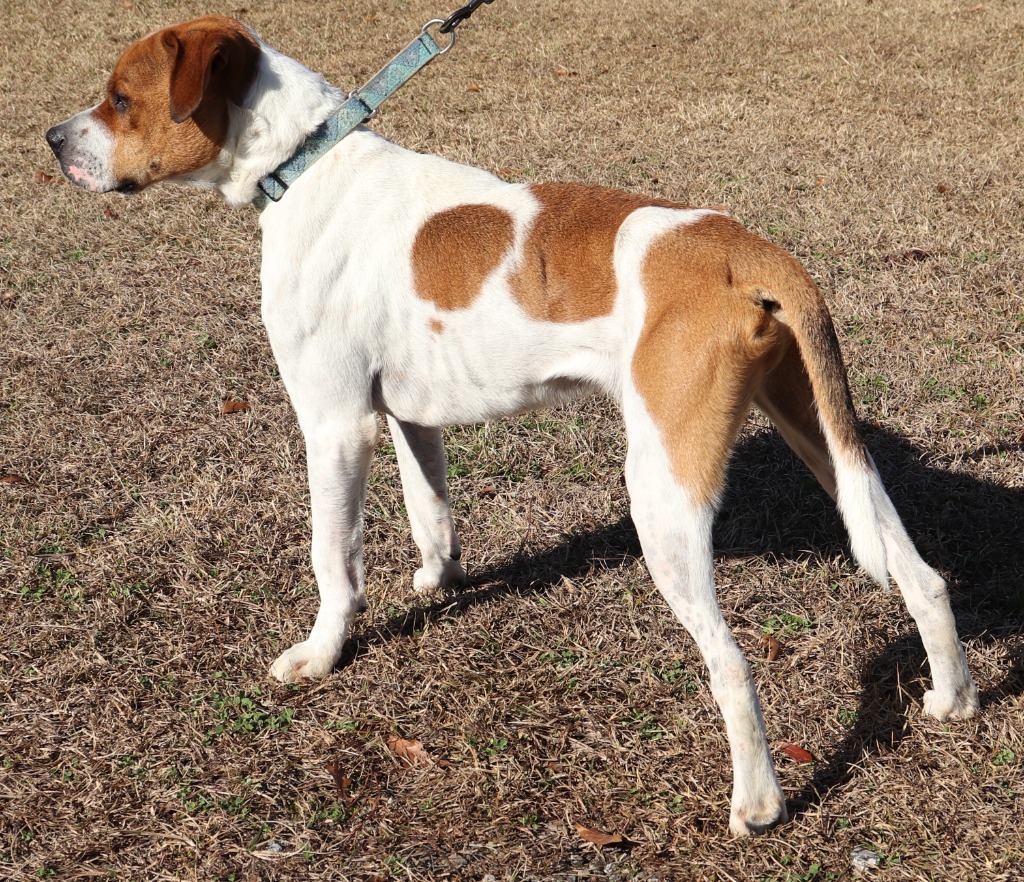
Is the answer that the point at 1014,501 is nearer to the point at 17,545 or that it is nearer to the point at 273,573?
the point at 273,573

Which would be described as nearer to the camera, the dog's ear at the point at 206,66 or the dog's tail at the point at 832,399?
the dog's tail at the point at 832,399

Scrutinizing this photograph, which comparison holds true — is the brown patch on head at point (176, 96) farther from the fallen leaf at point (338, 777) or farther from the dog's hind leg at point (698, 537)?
the fallen leaf at point (338, 777)

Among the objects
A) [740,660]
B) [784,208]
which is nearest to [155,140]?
[740,660]

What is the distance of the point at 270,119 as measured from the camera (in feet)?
10.4

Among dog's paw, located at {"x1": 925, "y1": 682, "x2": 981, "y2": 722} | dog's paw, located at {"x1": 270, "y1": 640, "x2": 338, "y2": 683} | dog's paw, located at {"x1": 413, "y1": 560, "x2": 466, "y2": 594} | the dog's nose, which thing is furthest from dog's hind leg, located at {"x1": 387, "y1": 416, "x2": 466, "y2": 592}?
dog's paw, located at {"x1": 925, "y1": 682, "x2": 981, "y2": 722}

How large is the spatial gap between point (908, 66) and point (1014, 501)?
684 cm

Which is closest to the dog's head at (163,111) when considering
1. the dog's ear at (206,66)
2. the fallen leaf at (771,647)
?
the dog's ear at (206,66)

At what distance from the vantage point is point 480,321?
9.73ft

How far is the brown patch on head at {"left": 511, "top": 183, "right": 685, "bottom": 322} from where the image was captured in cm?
282

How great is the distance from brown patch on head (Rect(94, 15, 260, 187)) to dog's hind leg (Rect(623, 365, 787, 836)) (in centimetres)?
151

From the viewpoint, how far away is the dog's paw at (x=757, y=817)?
2.80 metres

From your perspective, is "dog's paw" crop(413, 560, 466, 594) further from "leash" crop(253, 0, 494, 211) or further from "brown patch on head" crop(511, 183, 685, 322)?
"leash" crop(253, 0, 494, 211)

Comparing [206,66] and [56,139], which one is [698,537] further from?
[56,139]

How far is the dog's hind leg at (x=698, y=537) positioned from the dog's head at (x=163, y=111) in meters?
1.51
